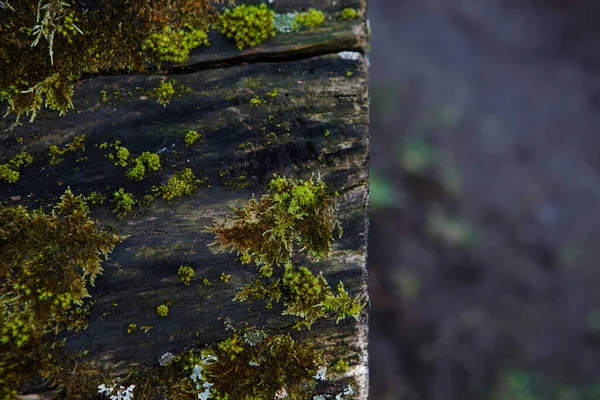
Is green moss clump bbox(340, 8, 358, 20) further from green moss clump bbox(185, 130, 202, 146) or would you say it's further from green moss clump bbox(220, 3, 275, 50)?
green moss clump bbox(185, 130, 202, 146)

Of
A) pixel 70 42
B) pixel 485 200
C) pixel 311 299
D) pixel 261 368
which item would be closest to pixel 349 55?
pixel 311 299

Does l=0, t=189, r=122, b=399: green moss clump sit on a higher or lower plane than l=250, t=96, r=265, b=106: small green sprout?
lower

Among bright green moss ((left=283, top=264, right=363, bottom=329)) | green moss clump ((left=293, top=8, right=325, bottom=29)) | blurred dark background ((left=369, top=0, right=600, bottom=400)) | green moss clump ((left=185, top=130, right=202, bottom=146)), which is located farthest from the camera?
blurred dark background ((left=369, top=0, right=600, bottom=400))

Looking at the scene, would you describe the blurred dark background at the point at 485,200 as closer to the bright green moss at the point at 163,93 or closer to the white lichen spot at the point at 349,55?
the white lichen spot at the point at 349,55

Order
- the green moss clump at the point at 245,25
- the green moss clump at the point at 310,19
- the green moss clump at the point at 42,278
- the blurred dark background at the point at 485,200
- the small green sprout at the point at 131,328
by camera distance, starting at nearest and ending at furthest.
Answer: the green moss clump at the point at 42,278
the small green sprout at the point at 131,328
the green moss clump at the point at 245,25
the green moss clump at the point at 310,19
the blurred dark background at the point at 485,200

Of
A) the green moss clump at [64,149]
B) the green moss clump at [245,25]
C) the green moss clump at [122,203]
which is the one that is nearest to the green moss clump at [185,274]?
the green moss clump at [122,203]

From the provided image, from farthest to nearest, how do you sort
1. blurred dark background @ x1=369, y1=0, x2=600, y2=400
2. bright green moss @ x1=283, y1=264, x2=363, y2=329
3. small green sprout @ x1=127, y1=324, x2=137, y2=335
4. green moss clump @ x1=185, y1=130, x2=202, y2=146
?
blurred dark background @ x1=369, y1=0, x2=600, y2=400 → green moss clump @ x1=185, y1=130, x2=202, y2=146 → bright green moss @ x1=283, y1=264, x2=363, y2=329 → small green sprout @ x1=127, y1=324, x2=137, y2=335

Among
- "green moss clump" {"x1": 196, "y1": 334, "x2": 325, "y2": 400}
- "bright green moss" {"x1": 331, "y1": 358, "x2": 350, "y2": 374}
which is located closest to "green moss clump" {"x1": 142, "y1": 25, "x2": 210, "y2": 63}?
"green moss clump" {"x1": 196, "y1": 334, "x2": 325, "y2": 400}

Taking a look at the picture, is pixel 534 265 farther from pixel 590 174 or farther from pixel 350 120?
pixel 350 120
